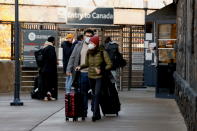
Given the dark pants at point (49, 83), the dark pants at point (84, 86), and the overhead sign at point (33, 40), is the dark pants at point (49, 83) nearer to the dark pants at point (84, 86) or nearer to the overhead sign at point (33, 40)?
the overhead sign at point (33, 40)

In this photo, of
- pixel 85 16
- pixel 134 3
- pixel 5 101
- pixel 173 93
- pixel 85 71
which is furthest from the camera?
pixel 134 3

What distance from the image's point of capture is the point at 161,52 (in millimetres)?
20672

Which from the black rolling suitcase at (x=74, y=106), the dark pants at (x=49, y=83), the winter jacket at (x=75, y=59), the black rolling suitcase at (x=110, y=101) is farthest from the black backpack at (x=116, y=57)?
the dark pants at (x=49, y=83)

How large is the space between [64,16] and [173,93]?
6415 millimetres

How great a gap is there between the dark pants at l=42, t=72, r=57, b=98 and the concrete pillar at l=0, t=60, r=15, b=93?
341 cm

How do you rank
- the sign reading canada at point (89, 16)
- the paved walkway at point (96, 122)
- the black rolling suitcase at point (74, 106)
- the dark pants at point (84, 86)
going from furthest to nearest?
the sign reading canada at point (89, 16), the dark pants at point (84, 86), the black rolling suitcase at point (74, 106), the paved walkway at point (96, 122)

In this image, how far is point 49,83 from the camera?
1997 cm

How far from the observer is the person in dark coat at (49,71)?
1988cm

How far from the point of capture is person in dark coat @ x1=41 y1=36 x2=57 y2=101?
19875 mm

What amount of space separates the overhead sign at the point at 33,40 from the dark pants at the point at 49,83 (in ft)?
10.8

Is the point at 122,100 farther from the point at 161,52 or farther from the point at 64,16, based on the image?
the point at 64,16

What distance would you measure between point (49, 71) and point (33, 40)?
3.46 metres

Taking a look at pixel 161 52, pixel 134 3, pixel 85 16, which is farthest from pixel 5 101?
pixel 134 3

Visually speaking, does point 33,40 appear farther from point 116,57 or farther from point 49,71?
point 116,57
